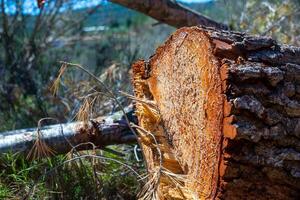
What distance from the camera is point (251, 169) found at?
240 centimetres

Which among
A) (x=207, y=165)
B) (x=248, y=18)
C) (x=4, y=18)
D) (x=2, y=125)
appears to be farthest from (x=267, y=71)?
(x=4, y=18)

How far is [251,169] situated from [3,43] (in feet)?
16.8

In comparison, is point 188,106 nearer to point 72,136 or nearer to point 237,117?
point 237,117

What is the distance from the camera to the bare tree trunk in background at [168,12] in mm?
5027

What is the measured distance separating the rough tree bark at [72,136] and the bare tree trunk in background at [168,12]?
1452 millimetres

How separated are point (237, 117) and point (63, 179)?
149 cm

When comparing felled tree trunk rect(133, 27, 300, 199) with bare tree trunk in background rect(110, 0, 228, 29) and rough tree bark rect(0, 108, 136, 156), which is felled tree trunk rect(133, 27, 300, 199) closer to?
rough tree bark rect(0, 108, 136, 156)

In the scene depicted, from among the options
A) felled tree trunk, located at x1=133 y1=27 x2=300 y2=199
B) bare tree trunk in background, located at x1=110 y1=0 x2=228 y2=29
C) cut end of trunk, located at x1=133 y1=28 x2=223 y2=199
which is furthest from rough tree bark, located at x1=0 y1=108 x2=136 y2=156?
bare tree trunk in background, located at x1=110 y1=0 x2=228 y2=29

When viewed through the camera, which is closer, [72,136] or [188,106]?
[188,106]

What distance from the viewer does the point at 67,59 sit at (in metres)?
5.39

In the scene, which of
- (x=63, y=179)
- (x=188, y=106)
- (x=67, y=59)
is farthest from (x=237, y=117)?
(x=67, y=59)

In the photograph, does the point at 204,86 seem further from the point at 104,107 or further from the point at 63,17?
the point at 63,17

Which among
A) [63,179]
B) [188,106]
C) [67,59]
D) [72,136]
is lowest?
[63,179]

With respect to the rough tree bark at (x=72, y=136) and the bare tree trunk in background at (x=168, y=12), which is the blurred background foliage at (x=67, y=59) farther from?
the bare tree trunk in background at (x=168, y=12)
